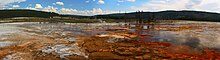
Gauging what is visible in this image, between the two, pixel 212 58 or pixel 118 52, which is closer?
pixel 212 58

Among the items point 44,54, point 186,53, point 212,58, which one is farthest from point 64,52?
point 212,58

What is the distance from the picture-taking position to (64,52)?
19188 millimetres

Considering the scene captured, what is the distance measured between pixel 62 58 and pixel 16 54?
11.3ft

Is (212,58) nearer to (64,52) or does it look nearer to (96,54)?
(96,54)

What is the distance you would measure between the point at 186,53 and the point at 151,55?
2.80 m

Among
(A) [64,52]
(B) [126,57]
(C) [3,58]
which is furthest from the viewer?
(A) [64,52]

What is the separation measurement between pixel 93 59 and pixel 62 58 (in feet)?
6.53

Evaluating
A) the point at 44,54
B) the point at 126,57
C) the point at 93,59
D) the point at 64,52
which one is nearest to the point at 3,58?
the point at 44,54

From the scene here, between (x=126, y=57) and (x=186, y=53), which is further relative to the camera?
(x=186, y=53)

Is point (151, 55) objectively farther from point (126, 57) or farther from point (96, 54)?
point (96, 54)

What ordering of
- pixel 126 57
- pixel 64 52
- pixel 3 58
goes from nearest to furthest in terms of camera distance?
1. pixel 3 58
2. pixel 126 57
3. pixel 64 52

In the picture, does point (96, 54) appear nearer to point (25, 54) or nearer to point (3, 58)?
point (25, 54)

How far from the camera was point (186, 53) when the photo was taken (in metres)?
19.2

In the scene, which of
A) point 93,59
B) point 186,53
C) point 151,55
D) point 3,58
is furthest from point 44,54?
point 186,53
